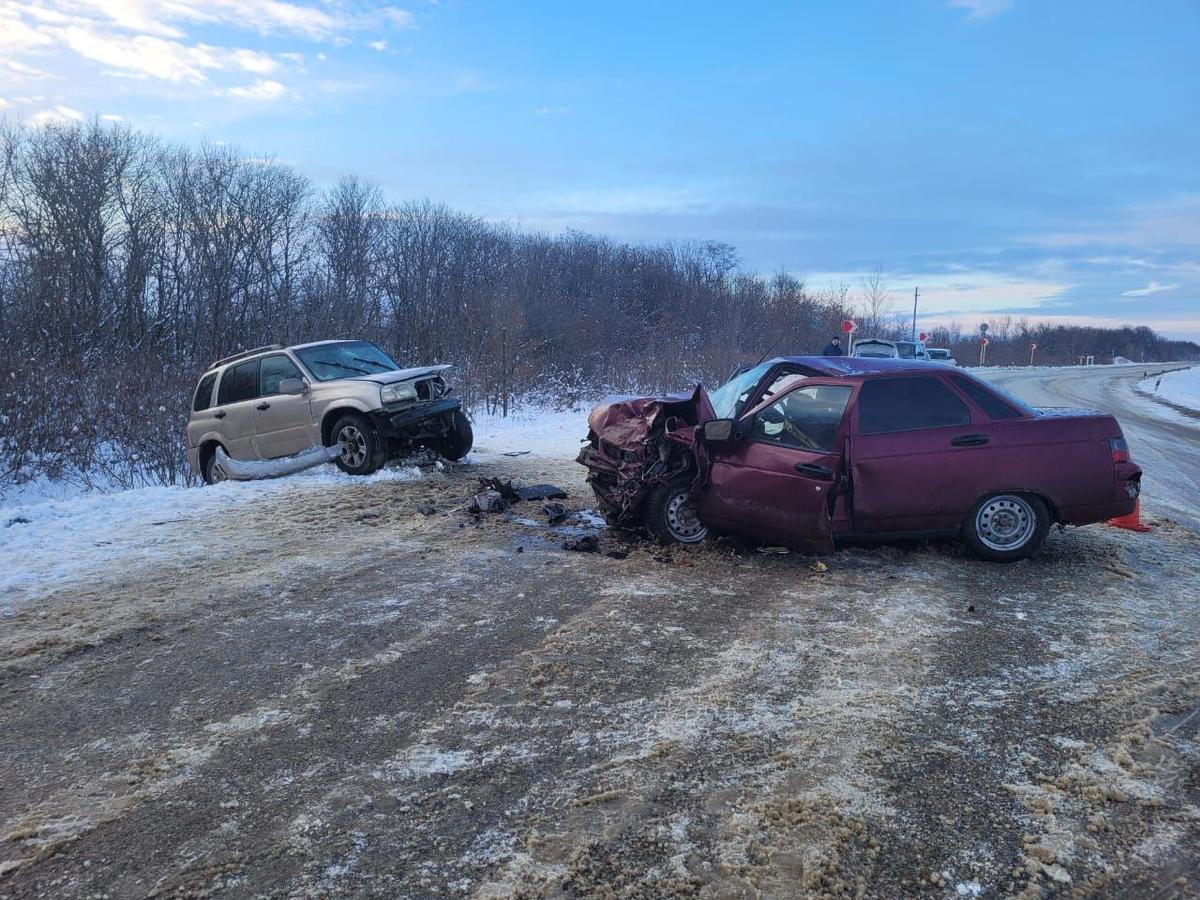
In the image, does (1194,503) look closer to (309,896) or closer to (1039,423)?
(1039,423)

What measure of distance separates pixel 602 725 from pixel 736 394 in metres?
5.00

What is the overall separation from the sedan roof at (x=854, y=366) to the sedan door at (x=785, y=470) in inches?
13.7

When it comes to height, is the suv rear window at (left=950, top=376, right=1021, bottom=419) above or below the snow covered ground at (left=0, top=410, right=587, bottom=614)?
above

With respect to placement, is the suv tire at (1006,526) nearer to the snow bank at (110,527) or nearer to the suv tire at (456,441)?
the snow bank at (110,527)

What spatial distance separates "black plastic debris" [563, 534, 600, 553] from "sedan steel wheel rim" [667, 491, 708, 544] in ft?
2.22

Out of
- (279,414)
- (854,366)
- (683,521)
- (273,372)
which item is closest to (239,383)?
(273,372)

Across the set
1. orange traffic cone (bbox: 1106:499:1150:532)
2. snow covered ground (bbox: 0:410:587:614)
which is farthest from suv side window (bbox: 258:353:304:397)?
orange traffic cone (bbox: 1106:499:1150:532)

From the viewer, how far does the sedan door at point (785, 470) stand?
621cm

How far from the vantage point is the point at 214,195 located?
32156 mm

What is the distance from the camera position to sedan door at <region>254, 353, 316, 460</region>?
10.9 metres

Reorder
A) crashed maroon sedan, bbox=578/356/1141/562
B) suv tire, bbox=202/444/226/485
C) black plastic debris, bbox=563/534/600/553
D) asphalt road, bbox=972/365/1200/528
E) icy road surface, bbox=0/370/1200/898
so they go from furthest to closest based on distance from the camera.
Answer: suv tire, bbox=202/444/226/485, asphalt road, bbox=972/365/1200/528, black plastic debris, bbox=563/534/600/553, crashed maroon sedan, bbox=578/356/1141/562, icy road surface, bbox=0/370/1200/898

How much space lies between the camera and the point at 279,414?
1112cm

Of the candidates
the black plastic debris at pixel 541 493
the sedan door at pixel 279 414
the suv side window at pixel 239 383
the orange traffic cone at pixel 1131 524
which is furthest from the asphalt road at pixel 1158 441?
the suv side window at pixel 239 383

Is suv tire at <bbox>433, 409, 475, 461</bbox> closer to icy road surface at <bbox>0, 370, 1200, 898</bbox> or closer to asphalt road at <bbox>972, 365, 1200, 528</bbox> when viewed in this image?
icy road surface at <bbox>0, 370, 1200, 898</bbox>
